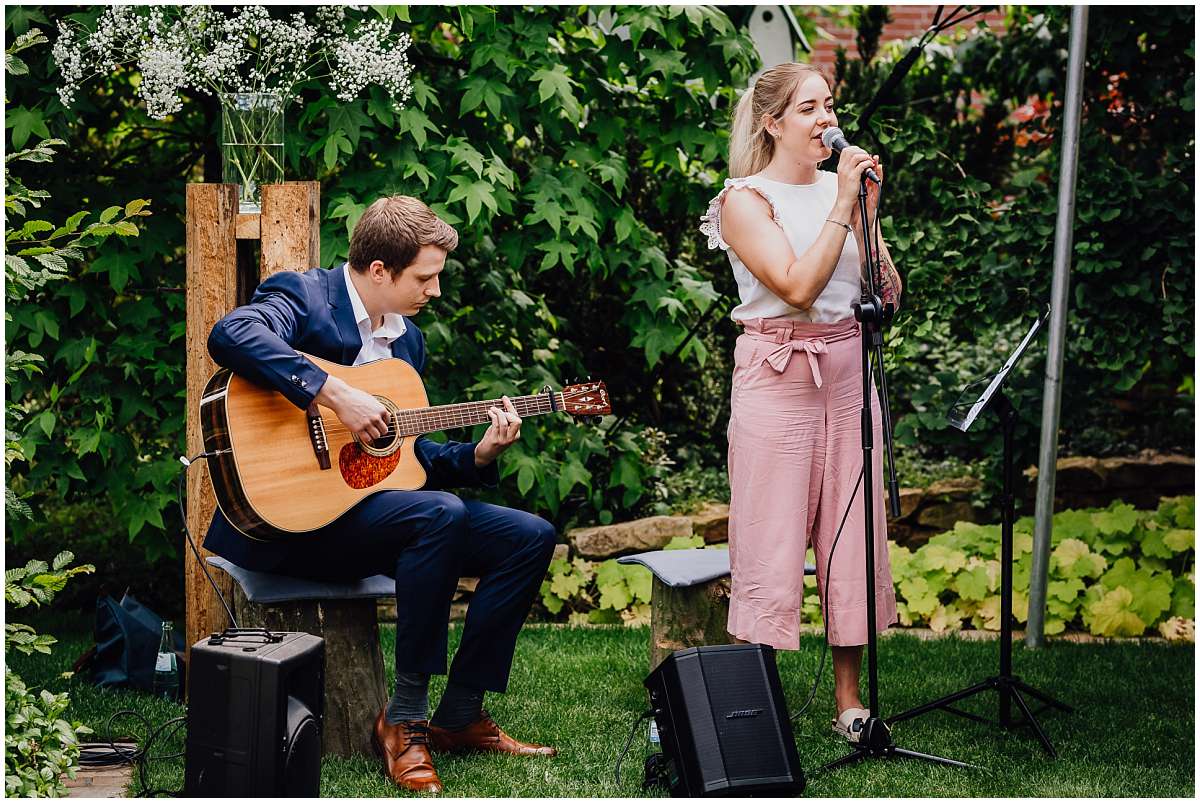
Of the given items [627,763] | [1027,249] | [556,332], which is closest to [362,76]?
[556,332]

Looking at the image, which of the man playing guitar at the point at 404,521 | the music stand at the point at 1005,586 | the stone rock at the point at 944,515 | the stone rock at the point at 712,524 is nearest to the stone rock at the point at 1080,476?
the stone rock at the point at 944,515

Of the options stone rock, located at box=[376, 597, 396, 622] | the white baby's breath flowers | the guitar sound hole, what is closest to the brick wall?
the white baby's breath flowers

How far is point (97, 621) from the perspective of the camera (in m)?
4.06

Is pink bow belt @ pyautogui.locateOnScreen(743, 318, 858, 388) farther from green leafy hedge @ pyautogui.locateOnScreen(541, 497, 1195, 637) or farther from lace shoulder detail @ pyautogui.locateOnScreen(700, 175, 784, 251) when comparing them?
green leafy hedge @ pyautogui.locateOnScreen(541, 497, 1195, 637)

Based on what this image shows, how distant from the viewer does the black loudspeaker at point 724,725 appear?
2.76 meters

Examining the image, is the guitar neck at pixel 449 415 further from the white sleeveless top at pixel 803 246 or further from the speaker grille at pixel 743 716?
the speaker grille at pixel 743 716

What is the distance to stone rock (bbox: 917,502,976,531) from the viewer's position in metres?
5.41

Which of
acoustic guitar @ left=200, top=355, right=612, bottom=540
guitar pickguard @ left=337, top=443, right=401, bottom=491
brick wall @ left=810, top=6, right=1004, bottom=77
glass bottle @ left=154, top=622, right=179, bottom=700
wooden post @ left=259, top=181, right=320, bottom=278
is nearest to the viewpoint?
acoustic guitar @ left=200, top=355, right=612, bottom=540

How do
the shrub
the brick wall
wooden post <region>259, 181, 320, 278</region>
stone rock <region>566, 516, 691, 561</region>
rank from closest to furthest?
the shrub < wooden post <region>259, 181, 320, 278</region> < stone rock <region>566, 516, 691, 561</region> < the brick wall

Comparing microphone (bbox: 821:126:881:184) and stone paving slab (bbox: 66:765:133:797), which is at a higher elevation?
microphone (bbox: 821:126:881:184)

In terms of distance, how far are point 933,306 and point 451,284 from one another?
184cm

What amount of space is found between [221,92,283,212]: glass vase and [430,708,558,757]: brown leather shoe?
1.60m

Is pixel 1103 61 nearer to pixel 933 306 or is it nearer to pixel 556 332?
pixel 933 306

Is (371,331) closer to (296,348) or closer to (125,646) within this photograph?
(296,348)
